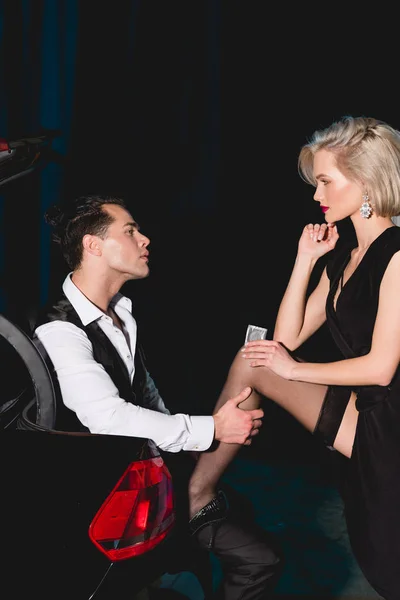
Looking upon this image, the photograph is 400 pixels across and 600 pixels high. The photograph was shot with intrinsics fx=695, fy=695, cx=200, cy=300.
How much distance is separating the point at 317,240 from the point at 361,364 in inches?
21.4

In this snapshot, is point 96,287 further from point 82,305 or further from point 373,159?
point 373,159

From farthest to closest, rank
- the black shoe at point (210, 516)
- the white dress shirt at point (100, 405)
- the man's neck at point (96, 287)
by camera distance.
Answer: the man's neck at point (96, 287), the black shoe at point (210, 516), the white dress shirt at point (100, 405)

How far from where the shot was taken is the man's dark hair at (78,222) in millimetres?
2152

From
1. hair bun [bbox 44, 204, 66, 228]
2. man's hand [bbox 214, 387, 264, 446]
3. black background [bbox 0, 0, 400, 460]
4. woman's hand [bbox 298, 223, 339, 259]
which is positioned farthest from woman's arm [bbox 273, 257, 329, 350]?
black background [bbox 0, 0, 400, 460]

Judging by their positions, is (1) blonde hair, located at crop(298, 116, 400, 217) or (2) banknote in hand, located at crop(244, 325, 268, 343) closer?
(1) blonde hair, located at crop(298, 116, 400, 217)

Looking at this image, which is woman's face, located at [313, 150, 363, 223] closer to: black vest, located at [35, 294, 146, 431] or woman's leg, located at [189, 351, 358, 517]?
woman's leg, located at [189, 351, 358, 517]

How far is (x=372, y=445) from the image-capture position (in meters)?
1.94

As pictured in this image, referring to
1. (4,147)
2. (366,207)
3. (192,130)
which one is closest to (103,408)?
(4,147)

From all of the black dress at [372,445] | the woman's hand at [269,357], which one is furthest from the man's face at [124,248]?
the black dress at [372,445]

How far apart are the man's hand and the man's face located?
0.51 meters

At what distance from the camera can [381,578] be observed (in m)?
1.93

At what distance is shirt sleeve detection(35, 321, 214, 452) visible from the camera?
1.74 m

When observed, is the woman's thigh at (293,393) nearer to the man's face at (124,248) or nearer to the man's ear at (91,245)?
the man's face at (124,248)

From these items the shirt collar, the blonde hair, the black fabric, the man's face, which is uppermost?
the blonde hair
